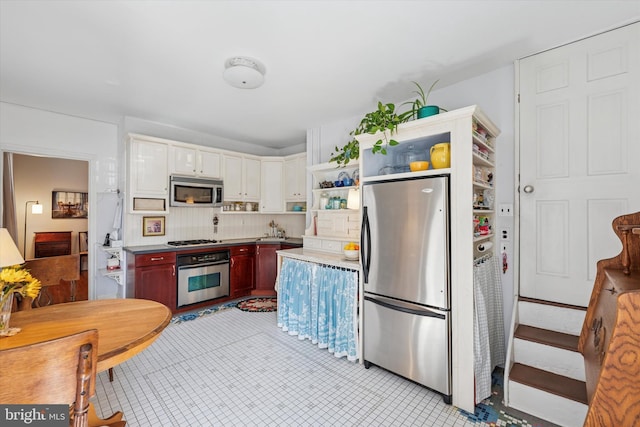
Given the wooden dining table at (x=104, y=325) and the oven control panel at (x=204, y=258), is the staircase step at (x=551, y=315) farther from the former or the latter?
the oven control panel at (x=204, y=258)

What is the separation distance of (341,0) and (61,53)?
230cm

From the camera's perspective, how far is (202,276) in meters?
4.11

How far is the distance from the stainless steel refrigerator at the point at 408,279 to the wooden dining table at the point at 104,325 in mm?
1623

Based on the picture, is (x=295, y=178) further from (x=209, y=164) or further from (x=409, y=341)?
(x=409, y=341)

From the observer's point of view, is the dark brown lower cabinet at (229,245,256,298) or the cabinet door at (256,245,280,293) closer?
the dark brown lower cabinet at (229,245,256,298)

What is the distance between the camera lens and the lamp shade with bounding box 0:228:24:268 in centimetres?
156

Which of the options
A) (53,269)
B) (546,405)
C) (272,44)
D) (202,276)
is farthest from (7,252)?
(546,405)

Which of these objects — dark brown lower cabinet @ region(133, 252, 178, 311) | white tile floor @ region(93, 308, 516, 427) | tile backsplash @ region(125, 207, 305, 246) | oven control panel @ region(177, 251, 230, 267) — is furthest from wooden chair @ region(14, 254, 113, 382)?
tile backsplash @ region(125, 207, 305, 246)

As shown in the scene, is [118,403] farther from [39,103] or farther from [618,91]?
[618,91]

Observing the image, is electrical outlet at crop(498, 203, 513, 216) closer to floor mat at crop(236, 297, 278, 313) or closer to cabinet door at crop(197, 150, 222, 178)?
floor mat at crop(236, 297, 278, 313)

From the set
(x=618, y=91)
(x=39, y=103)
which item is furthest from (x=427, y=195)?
(x=39, y=103)

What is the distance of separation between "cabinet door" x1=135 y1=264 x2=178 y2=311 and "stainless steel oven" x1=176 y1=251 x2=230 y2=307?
91 mm

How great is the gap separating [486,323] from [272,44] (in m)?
2.67

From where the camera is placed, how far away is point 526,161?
7.97 feet
